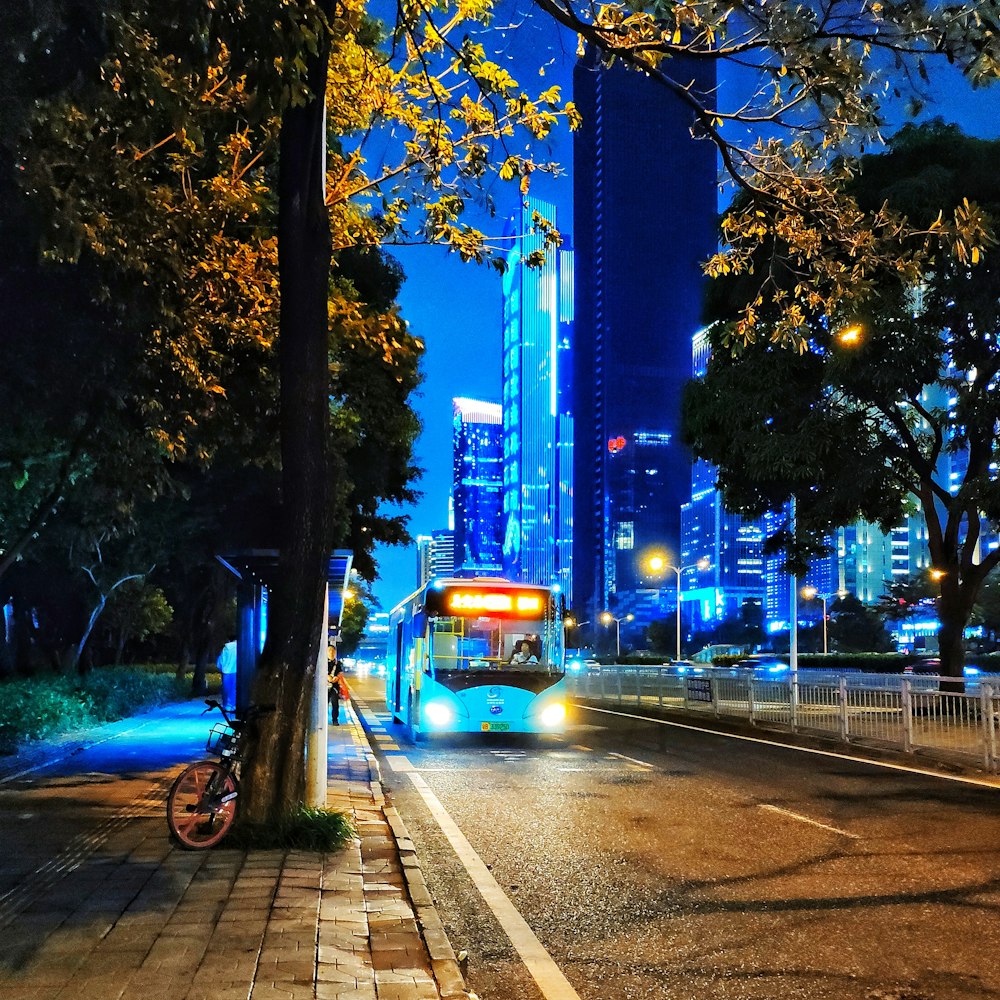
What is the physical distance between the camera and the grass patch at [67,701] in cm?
1766

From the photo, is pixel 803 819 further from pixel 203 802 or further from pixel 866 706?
pixel 866 706

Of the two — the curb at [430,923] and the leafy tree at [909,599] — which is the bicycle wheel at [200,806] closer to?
the curb at [430,923]

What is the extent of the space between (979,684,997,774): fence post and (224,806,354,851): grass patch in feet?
33.3

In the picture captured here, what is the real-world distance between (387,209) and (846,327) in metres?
13.4

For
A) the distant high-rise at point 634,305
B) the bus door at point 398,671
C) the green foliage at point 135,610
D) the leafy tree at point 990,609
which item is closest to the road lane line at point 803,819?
the bus door at point 398,671

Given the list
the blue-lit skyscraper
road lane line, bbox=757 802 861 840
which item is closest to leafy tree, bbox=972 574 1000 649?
road lane line, bbox=757 802 861 840

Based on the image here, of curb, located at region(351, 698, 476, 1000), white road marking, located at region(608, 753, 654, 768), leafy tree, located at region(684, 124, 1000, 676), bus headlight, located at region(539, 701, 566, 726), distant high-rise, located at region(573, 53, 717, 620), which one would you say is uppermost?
distant high-rise, located at region(573, 53, 717, 620)

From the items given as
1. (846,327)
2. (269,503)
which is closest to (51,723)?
(269,503)

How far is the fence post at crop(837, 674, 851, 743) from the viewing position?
19406mm

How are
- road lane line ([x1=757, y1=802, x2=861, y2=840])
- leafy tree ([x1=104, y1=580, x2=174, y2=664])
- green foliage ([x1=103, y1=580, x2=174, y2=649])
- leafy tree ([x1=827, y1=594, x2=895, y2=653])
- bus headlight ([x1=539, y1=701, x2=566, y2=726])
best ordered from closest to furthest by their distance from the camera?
road lane line ([x1=757, y1=802, x2=861, y2=840]) < bus headlight ([x1=539, y1=701, x2=566, y2=726]) < green foliage ([x1=103, y1=580, x2=174, y2=649]) < leafy tree ([x1=104, y1=580, x2=174, y2=664]) < leafy tree ([x1=827, y1=594, x2=895, y2=653])

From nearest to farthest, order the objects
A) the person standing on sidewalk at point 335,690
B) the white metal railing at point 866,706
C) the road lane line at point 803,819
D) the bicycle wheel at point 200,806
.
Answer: the bicycle wheel at point 200,806 < the road lane line at point 803,819 < the white metal railing at point 866,706 < the person standing on sidewalk at point 335,690

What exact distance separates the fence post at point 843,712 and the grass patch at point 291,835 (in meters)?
12.9

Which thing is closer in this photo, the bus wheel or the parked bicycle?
the parked bicycle

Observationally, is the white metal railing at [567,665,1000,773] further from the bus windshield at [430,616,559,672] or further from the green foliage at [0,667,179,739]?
the green foliage at [0,667,179,739]
